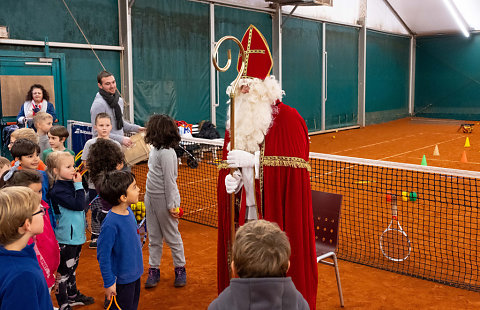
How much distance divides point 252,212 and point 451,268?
2989 mm

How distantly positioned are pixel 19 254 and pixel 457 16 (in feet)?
89.8

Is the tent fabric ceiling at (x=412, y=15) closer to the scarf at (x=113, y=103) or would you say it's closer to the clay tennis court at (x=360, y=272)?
the clay tennis court at (x=360, y=272)

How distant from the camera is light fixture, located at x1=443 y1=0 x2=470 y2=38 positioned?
2471 centimetres

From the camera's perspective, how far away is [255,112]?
4051 mm

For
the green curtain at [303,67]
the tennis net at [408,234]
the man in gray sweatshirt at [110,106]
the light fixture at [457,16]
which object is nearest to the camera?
the tennis net at [408,234]

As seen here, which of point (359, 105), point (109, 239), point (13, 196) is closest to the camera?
point (13, 196)

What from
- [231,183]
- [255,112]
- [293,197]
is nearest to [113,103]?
[255,112]

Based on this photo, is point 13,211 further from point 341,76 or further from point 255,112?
point 341,76

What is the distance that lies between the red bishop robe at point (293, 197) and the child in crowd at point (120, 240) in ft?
3.53

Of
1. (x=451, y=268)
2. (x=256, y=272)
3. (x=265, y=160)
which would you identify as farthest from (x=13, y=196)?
(x=451, y=268)

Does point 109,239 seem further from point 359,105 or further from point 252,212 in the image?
point 359,105

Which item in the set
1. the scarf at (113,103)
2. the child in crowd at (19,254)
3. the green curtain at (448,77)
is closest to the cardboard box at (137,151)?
the scarf at (113,103)

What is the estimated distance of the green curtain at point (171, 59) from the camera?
1331 centimetres

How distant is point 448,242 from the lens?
21.7ft
